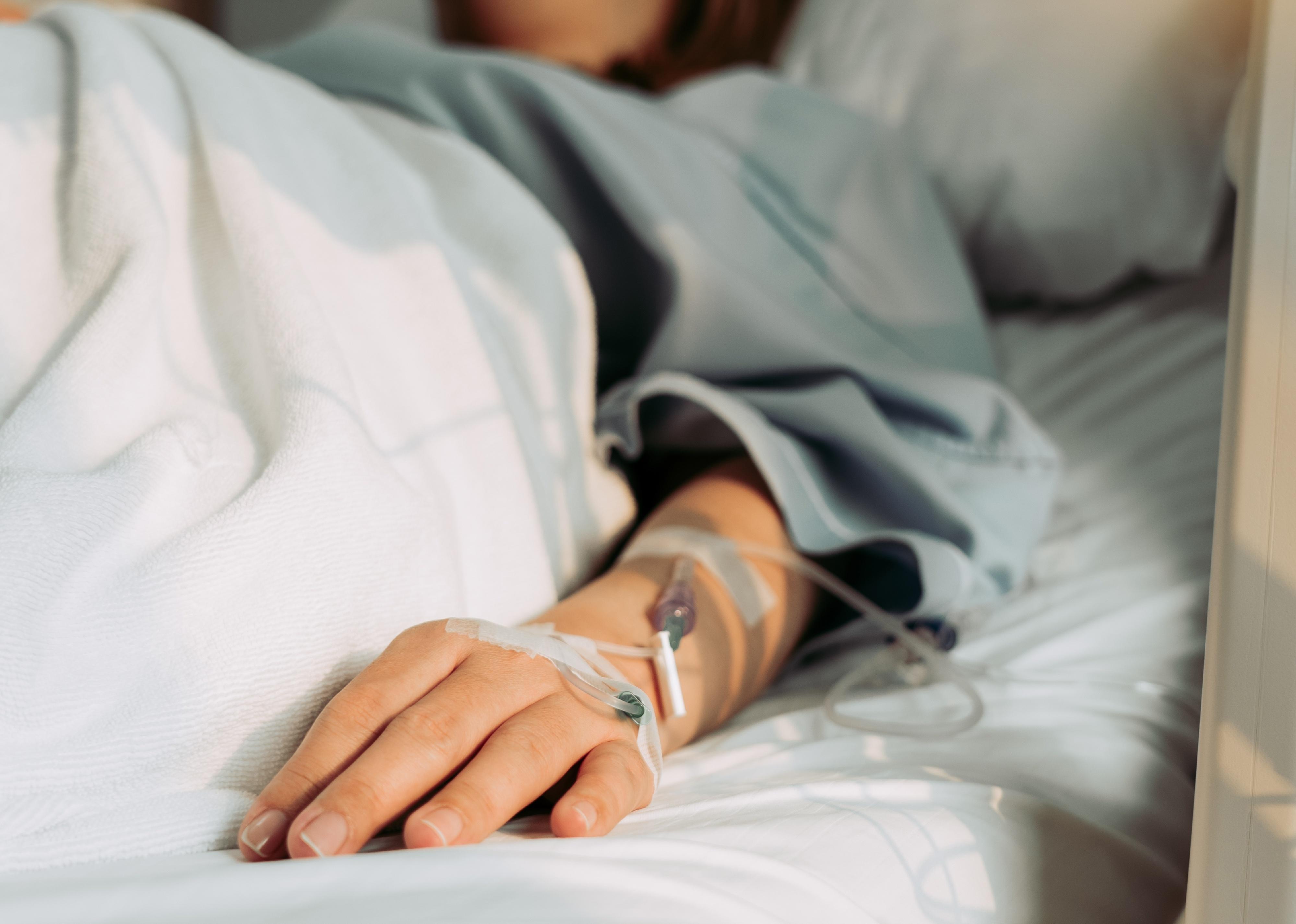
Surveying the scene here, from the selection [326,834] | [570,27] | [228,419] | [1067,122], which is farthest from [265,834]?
[570,27]

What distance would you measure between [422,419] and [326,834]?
0.85ft

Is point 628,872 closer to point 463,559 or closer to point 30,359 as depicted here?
point 463,559

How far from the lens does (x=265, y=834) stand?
1.07 feet

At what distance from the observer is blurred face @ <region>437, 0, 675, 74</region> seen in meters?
1.11

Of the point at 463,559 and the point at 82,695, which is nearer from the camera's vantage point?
the point at 82,695

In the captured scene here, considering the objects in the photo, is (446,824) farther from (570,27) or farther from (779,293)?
(570,27)

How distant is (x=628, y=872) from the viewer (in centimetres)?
31

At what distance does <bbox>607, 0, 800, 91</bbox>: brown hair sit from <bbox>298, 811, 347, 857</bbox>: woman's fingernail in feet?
3.26

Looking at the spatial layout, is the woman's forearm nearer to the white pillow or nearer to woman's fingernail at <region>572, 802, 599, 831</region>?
woman's fingernail at <region>572, 802, 599, 831</region>

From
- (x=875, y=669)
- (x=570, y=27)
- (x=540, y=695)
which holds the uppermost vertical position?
(x=570, y=27)

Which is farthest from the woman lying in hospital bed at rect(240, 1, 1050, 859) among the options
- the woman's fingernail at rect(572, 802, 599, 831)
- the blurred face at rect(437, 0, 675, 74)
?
the blurred face at rect(437, 0, 675, 74)

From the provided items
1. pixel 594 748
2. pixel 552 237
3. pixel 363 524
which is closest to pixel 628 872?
pixel 594 748

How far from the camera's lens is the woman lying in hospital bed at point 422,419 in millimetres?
349

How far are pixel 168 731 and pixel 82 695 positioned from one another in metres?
0.03
